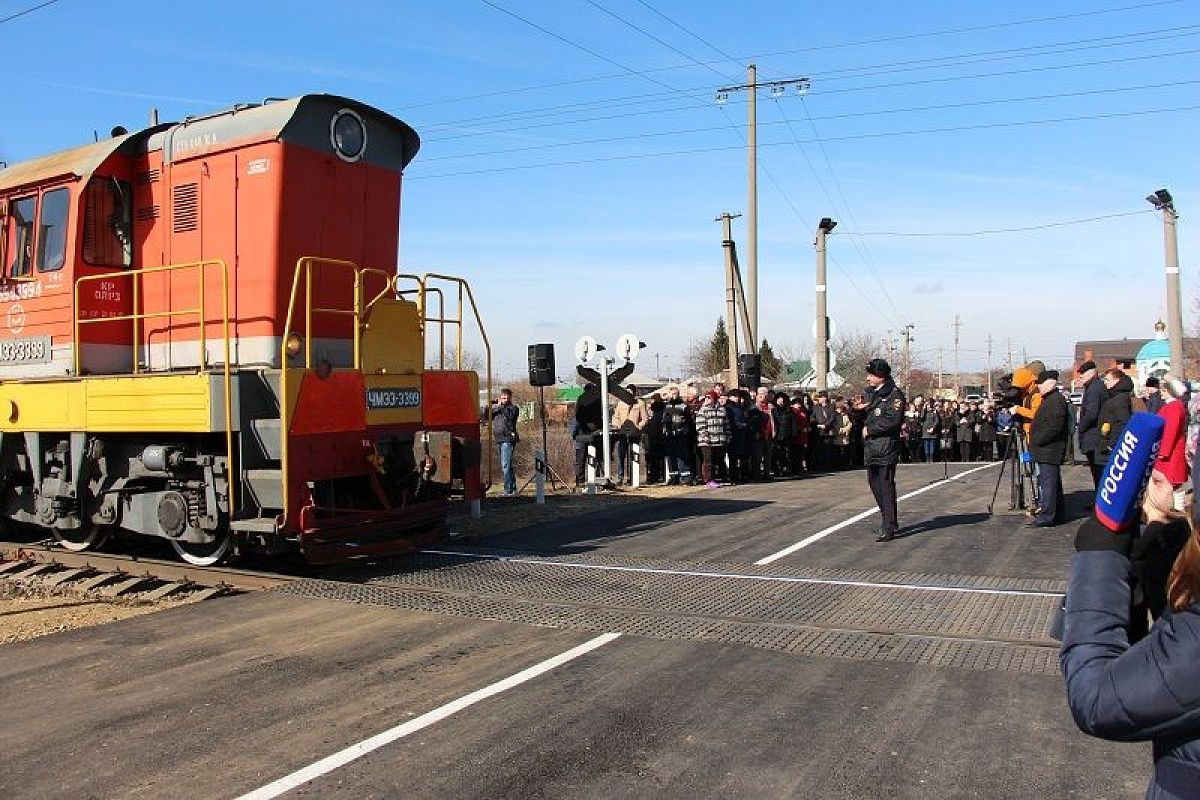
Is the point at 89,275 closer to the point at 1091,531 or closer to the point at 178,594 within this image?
the point at 178,594

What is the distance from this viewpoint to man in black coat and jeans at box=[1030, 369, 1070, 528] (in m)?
10.6

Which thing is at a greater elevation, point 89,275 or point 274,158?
point 274,158

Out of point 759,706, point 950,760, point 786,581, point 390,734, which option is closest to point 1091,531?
point 950,760

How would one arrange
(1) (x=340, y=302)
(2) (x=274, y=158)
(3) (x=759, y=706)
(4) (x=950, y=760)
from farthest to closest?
(1) (x=340, y=302) < (2) (x=274, y=158) < (3) (x=759, y=706) < (4) (x=950, y=760)

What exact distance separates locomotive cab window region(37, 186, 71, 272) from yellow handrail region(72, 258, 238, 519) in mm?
475

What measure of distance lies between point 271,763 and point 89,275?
639cm

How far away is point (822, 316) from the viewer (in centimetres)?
2659

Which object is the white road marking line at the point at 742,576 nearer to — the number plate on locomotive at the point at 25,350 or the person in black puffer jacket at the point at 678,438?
the number plate on locomotive at the point at 25,350

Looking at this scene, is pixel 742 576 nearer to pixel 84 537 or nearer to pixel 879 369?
pixel 879 369

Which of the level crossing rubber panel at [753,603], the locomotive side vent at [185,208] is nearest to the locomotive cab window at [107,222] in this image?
the locomotive side vent at [185,208]

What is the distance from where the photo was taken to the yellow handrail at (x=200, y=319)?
24.8 feet

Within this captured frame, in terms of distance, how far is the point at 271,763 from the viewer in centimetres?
422

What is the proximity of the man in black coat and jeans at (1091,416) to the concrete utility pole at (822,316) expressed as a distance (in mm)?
14190

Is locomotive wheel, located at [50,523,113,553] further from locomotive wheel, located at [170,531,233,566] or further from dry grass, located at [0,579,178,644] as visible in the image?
dry grass, located at [0,579,178,644]
